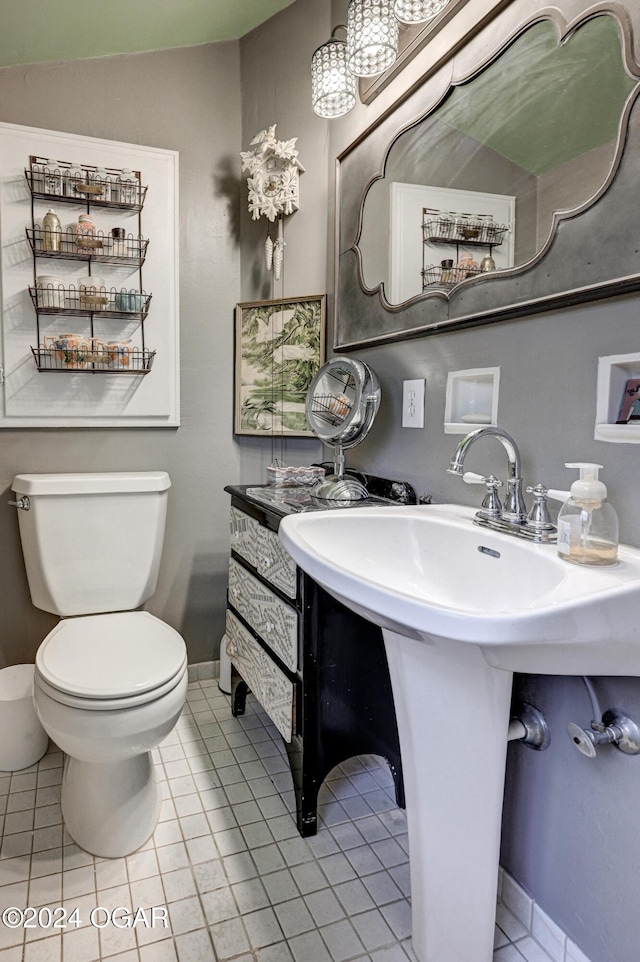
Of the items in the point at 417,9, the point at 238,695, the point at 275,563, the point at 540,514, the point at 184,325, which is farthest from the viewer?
the point at 184,325

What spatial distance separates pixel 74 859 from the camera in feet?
4.34

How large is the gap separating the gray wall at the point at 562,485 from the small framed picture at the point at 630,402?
0.15 ft

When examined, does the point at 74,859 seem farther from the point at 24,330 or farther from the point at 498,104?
the point at 498,104

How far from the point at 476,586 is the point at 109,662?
92 centimetres

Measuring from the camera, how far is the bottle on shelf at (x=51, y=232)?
5.79 feet

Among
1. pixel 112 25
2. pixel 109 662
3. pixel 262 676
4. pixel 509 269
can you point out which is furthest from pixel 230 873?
pixel 112 25

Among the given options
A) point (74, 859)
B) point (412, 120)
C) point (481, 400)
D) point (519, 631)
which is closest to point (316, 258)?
point (412, 120)

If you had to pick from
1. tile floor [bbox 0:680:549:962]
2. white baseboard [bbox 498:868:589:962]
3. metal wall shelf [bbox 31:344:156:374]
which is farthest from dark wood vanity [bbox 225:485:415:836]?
metal wall shelf [bbox 31:344:156:374]

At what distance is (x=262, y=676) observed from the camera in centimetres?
157

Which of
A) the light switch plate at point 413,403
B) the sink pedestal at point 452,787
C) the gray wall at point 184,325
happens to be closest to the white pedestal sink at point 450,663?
the sink pedestal at point 452,787

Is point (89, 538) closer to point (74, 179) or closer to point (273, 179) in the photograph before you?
point (74, 179)

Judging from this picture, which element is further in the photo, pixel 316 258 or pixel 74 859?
pixel 316 258

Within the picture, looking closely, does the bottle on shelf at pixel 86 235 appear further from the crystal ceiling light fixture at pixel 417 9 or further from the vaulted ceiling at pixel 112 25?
the crystal ceiling light fixture at pixel 417 9

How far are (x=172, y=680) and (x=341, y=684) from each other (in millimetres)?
411
